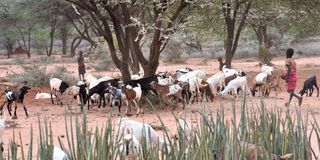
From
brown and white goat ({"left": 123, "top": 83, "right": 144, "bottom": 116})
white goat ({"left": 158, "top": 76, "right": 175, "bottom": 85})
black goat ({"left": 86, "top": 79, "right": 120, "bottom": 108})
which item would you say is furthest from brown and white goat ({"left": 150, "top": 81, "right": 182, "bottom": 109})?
black goat ({"left": 86, "top": 79, "right": 120, "bottom": 108})

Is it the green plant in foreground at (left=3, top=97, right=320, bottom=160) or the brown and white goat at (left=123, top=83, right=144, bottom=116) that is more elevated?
the green plant in foreground at (left=3, top=97, right=320, bottom=160)

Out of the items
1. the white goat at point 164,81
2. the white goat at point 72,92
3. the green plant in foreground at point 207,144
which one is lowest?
the white goat at point 72,92

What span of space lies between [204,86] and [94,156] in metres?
10.4

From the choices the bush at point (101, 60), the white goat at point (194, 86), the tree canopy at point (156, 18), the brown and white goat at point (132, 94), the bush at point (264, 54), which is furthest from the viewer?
the bush at point (101, 60)

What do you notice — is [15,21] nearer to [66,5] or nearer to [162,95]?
[66,5]

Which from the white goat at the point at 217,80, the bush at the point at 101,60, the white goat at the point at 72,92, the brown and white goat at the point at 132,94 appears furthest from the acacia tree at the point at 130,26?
the bush at the point at 101,60

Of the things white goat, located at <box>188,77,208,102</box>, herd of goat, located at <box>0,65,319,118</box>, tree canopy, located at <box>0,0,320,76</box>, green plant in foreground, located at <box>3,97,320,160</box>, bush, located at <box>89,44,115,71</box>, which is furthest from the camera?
bush, located at <box>89,44,115,71</box>

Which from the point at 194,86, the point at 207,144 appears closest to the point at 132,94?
the point at 194,86

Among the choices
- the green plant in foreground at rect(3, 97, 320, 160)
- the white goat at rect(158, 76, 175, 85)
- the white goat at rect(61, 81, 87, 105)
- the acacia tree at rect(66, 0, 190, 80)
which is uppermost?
the acacia tree at rect(66, 0, 190, 80)

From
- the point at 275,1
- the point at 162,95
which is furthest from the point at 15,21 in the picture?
the point at 162,95

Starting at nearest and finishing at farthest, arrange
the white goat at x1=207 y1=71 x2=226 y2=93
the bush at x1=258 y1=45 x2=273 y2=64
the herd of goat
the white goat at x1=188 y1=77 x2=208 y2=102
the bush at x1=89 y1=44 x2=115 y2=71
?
the herd of goat
the white goat at x1=188 y1=77 x2=208 y2=102
the white goat at x1=207 y1=71 x2=226 y2=93
the bush at x1=258 y1=45 x2=273 y2=64
the bush at x1=89 y1=44 x2=115 y2=71

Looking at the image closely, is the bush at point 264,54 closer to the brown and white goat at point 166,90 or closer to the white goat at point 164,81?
the white goat at point 164,81

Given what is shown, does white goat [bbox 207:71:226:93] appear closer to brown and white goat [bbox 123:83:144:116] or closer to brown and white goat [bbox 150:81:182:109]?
brown and white goat [bbox 150:81:182:109]

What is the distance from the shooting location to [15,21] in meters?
39.1
